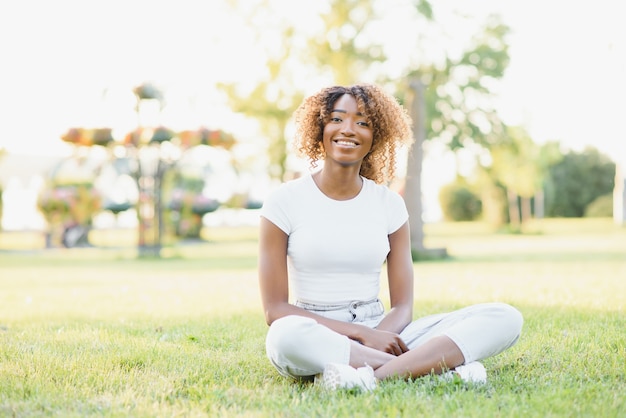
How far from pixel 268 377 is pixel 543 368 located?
55.0 inches

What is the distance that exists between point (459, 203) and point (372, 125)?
37.3 m

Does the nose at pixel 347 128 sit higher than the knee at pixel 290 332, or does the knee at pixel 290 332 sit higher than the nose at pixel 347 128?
the nose at pixel 347 128

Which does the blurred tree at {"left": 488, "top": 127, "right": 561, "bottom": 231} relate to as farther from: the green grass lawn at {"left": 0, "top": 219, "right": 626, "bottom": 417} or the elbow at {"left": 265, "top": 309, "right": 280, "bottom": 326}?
the elbow at {"left": 265, "top": 309, "right": 280, "bottom": 326}

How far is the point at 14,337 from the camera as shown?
4984 millimetres

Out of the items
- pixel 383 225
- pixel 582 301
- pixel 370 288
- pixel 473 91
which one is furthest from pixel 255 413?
pixel 473 91

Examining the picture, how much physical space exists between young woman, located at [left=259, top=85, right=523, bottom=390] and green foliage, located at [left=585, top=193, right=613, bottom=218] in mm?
37150

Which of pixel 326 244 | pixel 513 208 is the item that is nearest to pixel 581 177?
pixel 513 208

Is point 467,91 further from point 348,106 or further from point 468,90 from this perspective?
point 348,106

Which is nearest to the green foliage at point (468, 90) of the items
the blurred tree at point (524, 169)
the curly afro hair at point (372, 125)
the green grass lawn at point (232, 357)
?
the blurred tree at point (524, 169)

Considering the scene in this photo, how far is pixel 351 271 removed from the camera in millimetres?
3713

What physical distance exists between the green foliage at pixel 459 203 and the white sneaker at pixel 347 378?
37.4 m

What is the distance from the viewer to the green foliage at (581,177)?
39.9 meters

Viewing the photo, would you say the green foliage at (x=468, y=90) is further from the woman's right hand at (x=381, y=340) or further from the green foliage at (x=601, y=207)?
the green foliage at (x=601, y=207)

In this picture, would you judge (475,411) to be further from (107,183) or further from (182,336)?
(107,183)
